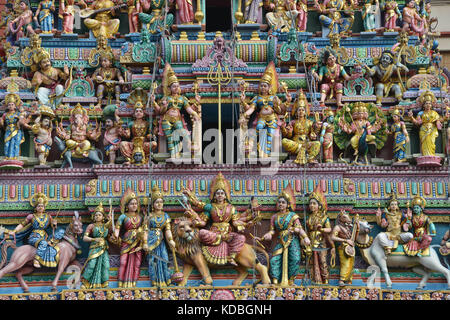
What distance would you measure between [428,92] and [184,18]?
17.4 ft

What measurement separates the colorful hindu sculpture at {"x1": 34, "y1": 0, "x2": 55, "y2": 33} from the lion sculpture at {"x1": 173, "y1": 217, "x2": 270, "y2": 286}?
5.61m

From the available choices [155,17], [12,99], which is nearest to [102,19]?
[155,17]

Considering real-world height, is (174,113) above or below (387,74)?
below

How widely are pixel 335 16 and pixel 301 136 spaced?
3204mm

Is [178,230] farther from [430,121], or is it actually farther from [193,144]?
[430,121]

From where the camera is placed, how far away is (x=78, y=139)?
2059cm

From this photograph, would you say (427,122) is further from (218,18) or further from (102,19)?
(102,19)

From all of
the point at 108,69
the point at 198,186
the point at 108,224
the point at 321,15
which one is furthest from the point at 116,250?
the point at 321,15

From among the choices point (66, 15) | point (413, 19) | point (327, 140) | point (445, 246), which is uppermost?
point (66, 15)

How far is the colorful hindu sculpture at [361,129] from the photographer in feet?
67.8

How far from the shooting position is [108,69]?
70.8 feet

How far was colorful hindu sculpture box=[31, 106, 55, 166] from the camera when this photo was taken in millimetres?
20484

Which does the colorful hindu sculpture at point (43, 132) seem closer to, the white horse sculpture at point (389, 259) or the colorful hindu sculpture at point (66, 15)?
the colorful hindu sculpture at point (66, 15)

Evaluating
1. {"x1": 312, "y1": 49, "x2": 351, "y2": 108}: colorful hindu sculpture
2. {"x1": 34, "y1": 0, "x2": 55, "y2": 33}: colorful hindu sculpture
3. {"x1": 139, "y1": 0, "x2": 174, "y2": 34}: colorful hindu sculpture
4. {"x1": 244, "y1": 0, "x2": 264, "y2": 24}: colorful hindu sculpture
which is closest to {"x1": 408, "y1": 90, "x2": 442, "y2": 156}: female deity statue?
{"x1": 312, "y1": 49, "x2": 351, "y2": 108}: colorful hindu sculpture
